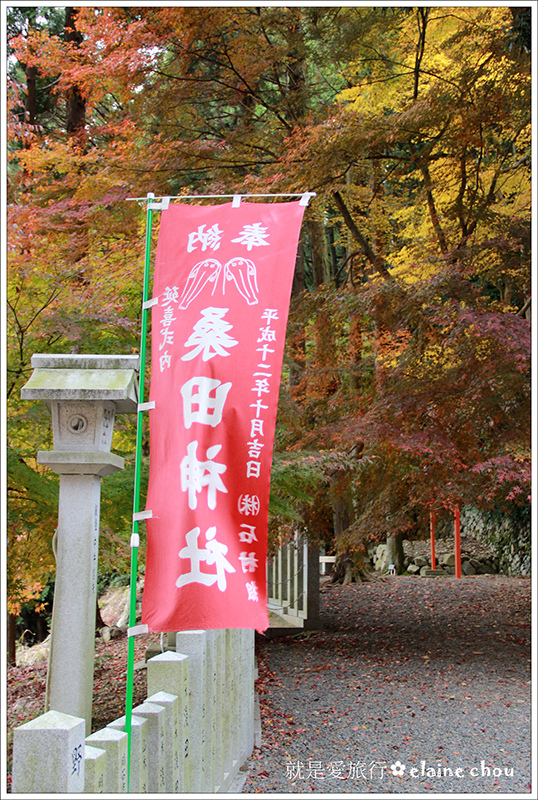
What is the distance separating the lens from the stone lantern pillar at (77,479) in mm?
3254

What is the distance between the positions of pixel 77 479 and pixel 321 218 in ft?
27.2

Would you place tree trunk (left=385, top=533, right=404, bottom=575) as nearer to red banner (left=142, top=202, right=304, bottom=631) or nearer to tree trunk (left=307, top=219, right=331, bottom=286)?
tree trunk (left=307, top=219, right=331, bottom=286)

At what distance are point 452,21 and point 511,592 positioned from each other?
9.43 m

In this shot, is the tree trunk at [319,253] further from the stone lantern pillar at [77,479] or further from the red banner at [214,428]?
the red banner at [214,428]

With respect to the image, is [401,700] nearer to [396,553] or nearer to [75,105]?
[396,553]

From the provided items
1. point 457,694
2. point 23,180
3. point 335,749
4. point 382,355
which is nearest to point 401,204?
point 382,355

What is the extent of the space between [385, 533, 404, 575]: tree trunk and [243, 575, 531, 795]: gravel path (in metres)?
4.46

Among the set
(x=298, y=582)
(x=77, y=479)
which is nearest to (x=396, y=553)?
(x=298, y=582)

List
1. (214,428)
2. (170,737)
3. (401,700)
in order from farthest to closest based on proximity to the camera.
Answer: (401,700) → (170,737) → (214,428)

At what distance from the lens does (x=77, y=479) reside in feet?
11.0

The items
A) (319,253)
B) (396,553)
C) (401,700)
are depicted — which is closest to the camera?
(401,700)

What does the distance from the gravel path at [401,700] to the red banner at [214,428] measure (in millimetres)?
2626

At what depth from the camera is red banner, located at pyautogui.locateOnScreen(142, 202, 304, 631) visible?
2672 mm

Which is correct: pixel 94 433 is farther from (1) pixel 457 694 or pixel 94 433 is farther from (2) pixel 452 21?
(2) pixel 452 21
